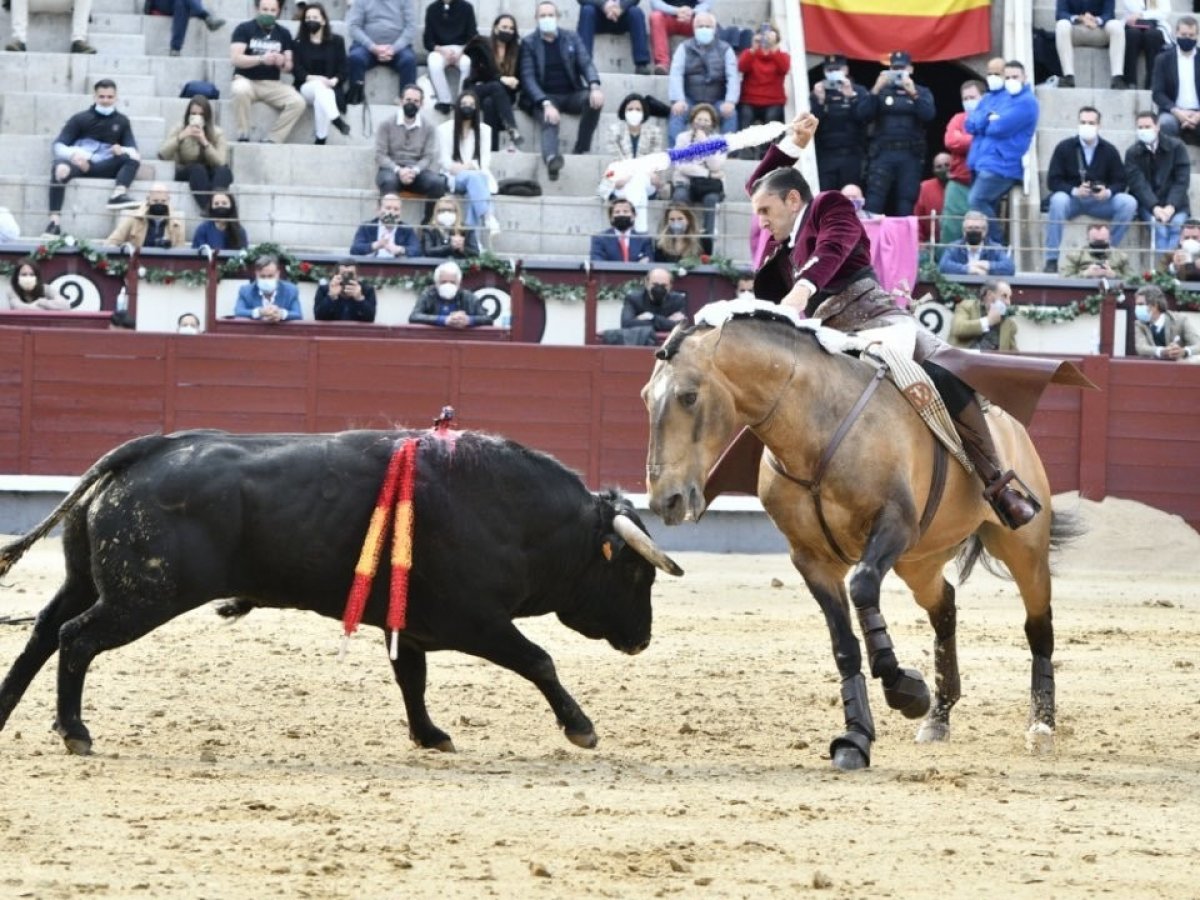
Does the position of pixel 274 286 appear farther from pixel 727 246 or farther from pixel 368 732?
pixel 368 732

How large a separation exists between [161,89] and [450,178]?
336 centimetres

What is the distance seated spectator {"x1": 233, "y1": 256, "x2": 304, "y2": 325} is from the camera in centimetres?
1620

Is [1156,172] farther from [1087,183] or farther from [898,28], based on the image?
[898,28]

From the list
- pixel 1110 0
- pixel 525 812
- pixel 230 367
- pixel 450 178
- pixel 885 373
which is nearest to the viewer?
pixel 525 812

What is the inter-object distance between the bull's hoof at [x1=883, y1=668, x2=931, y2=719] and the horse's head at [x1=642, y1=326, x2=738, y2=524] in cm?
84

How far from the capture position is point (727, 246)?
57.7ft

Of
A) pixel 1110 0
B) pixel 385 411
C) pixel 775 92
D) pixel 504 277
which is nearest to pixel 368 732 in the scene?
pixel 385 411

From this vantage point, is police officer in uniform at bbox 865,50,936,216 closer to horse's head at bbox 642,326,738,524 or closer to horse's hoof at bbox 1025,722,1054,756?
horse's hoof at bbox 1025,722,1054,756

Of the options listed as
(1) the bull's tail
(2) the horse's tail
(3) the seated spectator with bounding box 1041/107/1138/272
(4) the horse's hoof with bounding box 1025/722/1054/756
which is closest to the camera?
(1) the bull's tail

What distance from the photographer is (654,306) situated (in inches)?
647

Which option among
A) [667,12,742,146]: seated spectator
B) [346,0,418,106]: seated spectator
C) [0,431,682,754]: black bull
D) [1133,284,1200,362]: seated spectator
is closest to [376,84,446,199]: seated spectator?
[346,0,418,106]: seated spectator

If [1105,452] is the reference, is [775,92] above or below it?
above

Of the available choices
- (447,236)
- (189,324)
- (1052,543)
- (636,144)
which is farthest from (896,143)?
(1052,543)

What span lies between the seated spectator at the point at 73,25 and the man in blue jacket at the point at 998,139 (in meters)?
7.93
